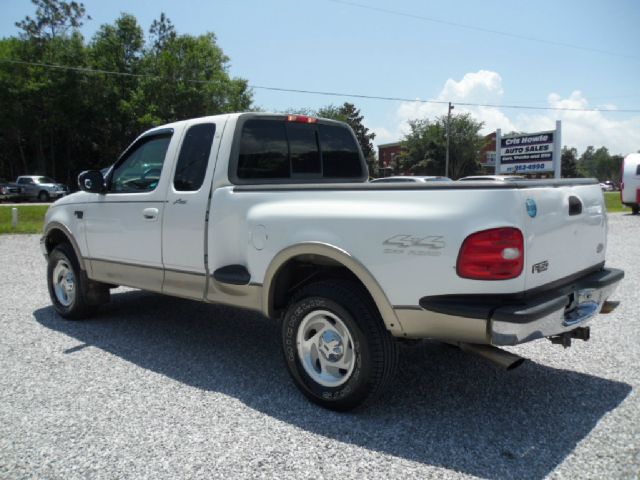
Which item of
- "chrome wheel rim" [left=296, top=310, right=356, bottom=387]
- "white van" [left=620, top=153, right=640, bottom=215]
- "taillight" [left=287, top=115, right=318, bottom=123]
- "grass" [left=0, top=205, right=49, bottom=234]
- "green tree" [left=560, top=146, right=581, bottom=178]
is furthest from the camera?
"green tree" [left=560, top=146, right=581, bottom=178]

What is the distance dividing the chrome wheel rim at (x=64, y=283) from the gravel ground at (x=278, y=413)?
0.52 m

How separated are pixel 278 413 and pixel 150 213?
2.17 m

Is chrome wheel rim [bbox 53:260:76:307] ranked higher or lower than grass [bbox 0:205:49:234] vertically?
higher

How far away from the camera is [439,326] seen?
2.93m

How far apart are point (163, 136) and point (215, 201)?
1213 millimetres

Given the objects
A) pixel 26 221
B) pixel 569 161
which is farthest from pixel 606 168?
pixel 26 221

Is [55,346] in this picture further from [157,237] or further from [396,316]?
[396,316]

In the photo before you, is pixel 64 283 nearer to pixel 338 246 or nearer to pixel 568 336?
pixel 338 246

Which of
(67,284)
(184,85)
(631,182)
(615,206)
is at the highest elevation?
(184,85)

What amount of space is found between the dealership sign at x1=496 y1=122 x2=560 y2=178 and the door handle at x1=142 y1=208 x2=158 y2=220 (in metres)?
22.5

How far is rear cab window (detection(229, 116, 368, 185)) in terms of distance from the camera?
14.0ft

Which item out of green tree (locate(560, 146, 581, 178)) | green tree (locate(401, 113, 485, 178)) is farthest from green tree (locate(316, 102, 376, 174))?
green tree (locate(560, 146, 581, 178))

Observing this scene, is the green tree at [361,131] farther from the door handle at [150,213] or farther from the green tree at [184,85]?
the door handle at [150,213]

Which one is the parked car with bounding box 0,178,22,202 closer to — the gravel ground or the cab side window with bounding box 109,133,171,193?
the gravel ground
